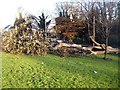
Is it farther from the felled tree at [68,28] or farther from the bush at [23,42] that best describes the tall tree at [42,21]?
the bush at [23,42]

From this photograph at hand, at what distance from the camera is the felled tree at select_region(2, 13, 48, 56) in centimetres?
1018

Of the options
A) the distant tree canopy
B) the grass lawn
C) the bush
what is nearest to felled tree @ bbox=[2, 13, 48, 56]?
the bush

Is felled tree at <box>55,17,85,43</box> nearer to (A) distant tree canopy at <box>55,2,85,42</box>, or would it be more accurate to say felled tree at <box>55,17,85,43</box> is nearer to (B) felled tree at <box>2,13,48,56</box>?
(A) distant tree canopy at <box>55,2,85,42</box>

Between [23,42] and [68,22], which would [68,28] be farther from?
[23,42]

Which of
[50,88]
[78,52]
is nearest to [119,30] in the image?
[78,52]

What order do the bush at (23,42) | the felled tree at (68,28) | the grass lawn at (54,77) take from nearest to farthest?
the grass lawn at (54,77) < the bush at (23,42) < the felled tree at (68,28)

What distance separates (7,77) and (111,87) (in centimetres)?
247

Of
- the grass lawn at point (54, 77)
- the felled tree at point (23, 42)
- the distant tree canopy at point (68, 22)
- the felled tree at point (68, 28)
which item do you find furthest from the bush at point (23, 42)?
the felled tree at point (68, 28)

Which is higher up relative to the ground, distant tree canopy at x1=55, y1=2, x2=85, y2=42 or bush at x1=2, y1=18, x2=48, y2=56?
distant tree canopy at x1=55, y1=2, x2=85, y2=42

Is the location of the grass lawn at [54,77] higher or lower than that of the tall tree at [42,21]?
lower

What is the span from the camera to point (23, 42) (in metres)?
10.4

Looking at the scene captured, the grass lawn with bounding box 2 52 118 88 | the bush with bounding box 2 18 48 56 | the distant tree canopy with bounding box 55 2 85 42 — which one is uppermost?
the distant tree canopy with bounding box 55 2 85 42

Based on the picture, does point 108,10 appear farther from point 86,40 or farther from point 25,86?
point 25,86

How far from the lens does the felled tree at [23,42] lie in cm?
1018
